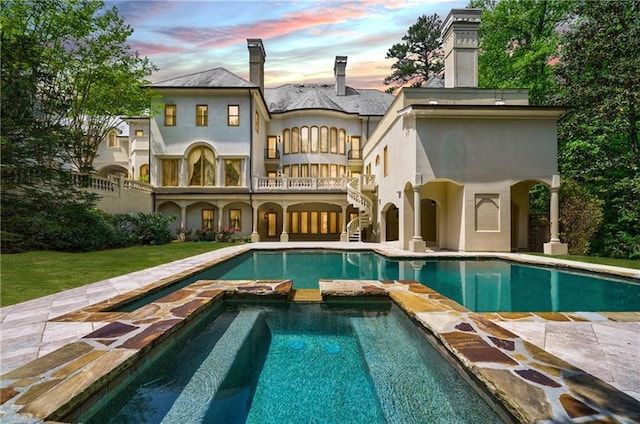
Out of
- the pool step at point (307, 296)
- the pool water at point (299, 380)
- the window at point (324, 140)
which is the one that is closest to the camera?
the pool water at point (299, 380)

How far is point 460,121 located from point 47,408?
52.7 ft

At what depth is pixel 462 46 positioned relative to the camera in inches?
607

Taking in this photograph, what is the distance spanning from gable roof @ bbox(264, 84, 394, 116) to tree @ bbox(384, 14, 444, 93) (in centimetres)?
1097

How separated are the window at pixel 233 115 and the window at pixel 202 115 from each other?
162 centimetres

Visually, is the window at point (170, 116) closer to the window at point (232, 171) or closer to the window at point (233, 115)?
the window at point (233, 115)

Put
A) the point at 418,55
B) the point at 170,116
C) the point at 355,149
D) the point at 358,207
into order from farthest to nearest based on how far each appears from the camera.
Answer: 1. the point at 418,55
2. the point at 355,149
3. the point at 170,116
4. the point at 358,207

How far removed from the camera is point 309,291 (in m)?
6.53

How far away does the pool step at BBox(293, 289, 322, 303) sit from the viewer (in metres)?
5.91

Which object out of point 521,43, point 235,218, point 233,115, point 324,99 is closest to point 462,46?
point 521,43

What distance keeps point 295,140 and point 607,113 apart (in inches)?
763

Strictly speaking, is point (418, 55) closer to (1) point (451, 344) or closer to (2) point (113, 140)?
(2) point (113, 140)

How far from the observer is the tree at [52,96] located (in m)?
9.69

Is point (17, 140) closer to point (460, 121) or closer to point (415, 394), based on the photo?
point (415, 394)

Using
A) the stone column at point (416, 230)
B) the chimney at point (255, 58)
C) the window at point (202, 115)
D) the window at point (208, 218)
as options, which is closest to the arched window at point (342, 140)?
the chimney at point (255, 58)
